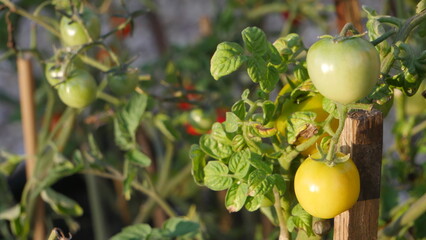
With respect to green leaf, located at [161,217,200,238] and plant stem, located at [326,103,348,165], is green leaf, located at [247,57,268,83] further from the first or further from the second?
green leaf, located at [161,217,200,238]

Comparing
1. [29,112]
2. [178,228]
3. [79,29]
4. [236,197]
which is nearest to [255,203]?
[236,197]

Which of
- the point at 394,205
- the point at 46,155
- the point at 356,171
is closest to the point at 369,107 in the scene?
the point at 356,171

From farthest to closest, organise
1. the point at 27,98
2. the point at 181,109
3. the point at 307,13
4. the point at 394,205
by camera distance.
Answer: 1. the point at 307,13
2. the point at 181,109
3. the point at 27,98
4. the point at 394,205

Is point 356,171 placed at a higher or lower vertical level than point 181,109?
higher

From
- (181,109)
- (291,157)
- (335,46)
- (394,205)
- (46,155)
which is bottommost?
(394,205)

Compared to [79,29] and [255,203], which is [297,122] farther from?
[79,29]

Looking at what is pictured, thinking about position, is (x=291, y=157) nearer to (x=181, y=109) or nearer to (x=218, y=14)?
(x=181, y=109)
